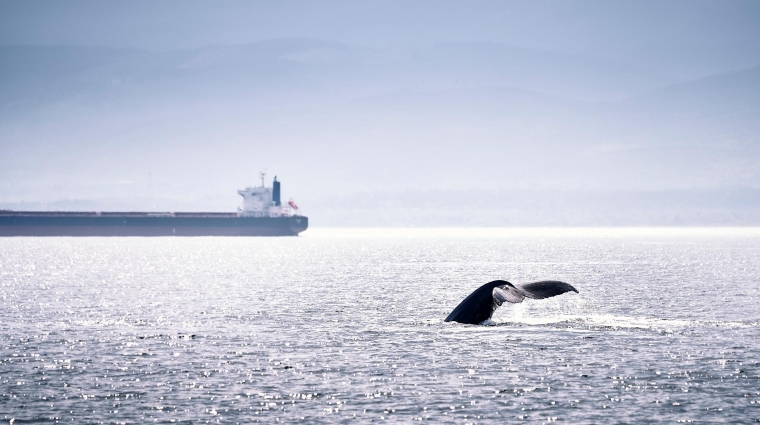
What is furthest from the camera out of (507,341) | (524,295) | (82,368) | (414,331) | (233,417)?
(414,331)

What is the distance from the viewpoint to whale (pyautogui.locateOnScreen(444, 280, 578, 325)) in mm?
31844

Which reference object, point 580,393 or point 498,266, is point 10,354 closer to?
point 580,393

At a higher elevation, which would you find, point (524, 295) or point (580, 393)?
point (524, 295)

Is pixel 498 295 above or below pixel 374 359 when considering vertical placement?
above

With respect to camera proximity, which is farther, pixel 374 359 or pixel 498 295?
pixel 498 295

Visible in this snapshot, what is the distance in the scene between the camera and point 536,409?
23.8m

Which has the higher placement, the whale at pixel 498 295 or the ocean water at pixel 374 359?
the whale at pixel 498 295

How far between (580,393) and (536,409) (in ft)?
7.45

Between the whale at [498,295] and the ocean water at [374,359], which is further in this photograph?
the whale at [498,295]

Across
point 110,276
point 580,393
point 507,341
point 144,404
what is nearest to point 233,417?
point 144,404

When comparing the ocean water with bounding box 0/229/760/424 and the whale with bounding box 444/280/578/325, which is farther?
the whale with bounding box 444/280/578/325

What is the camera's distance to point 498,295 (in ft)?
107

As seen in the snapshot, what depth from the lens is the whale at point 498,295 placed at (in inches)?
1254

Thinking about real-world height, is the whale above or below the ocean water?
above
